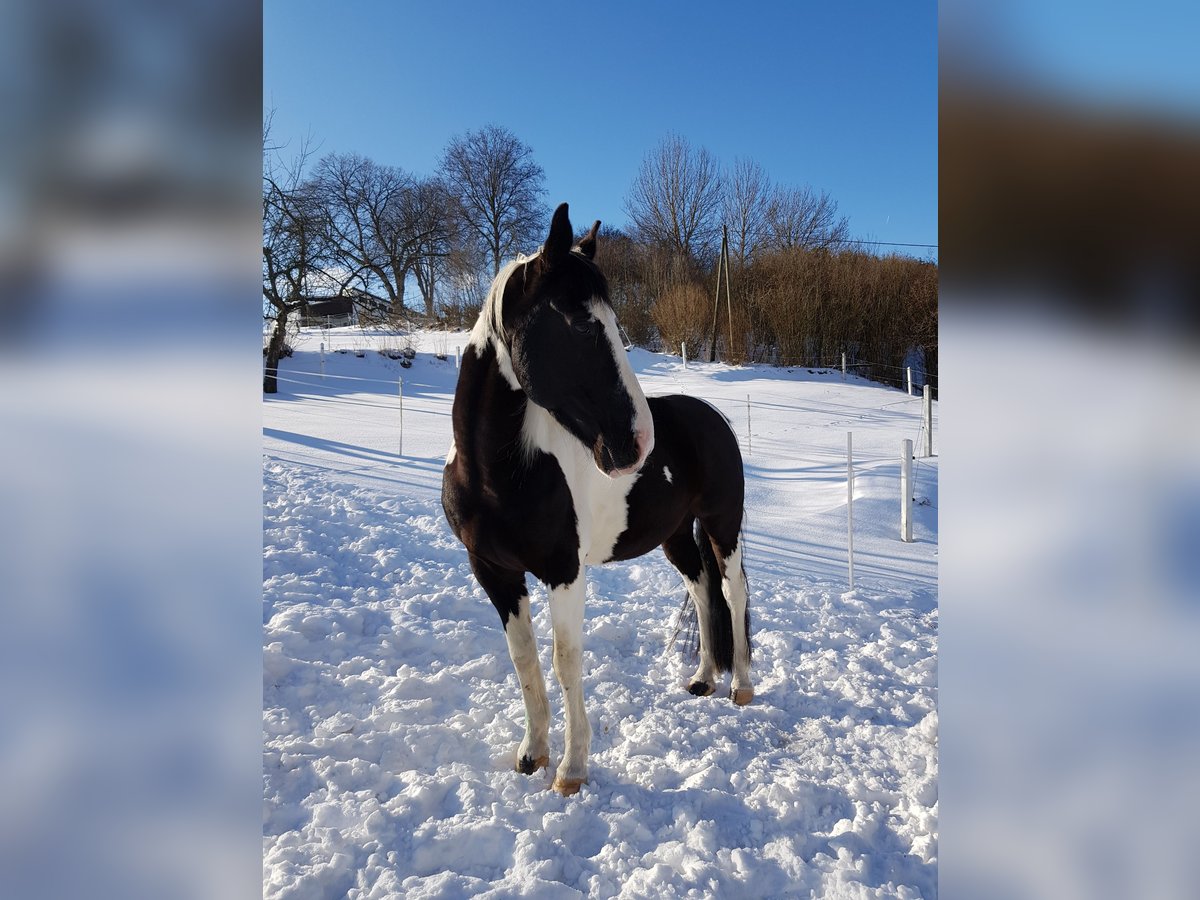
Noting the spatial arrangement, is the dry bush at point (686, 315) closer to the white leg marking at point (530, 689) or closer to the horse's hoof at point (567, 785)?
the white leg marking at point (530, 689)

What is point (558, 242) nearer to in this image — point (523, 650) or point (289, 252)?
point (523, 650)

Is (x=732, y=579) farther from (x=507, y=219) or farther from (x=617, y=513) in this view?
(x=507, y=219)

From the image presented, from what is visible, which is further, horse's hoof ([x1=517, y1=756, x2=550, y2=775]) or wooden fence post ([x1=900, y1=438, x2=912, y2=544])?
wooden fence post ([x1=900, y1=438, x2=912, y2=544])

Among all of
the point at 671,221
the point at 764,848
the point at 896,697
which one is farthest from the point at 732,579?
the point at 671,221

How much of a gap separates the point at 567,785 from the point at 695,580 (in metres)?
1.24

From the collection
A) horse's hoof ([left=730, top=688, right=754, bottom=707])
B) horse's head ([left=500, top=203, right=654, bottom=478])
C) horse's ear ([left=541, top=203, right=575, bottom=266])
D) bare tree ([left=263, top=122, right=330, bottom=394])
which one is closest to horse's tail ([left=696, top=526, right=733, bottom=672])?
horse's hoof ([left=730, top=688, right=754, bottom=707])

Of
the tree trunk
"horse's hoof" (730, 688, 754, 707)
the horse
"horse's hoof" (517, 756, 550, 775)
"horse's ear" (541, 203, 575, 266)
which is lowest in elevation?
"horse's hoof" (517, 756, 550, 775)

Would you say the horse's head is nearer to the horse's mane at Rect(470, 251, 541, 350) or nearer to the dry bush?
the horse's mane at Rect(470, 251, 541, 350)

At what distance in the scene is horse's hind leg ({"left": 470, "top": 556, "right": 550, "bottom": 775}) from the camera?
2.17 metres

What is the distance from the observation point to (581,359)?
1.73 metres

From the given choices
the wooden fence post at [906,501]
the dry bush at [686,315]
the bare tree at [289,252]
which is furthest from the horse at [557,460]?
the dry bush at [686,315]

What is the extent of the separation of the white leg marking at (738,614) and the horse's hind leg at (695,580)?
0.34 ft

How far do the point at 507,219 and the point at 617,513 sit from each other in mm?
16038
